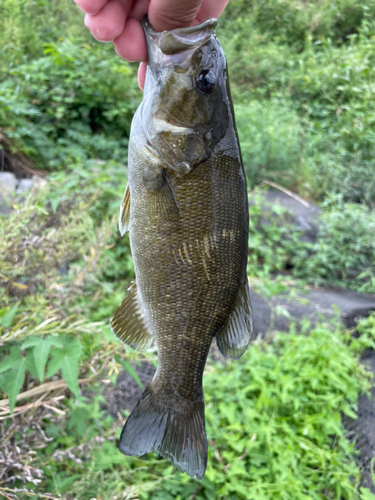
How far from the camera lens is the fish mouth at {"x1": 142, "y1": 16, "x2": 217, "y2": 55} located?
100 cm

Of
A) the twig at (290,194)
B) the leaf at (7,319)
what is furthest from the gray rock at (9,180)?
the twig at (290,194)

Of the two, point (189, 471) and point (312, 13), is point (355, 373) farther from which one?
point (312, 13)

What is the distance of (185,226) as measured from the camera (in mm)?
1095

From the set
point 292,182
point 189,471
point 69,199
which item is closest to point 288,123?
point 292,182

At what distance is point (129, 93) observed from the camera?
5.04m

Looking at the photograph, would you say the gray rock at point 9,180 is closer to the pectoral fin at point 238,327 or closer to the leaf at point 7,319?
the leaf at point 7,319

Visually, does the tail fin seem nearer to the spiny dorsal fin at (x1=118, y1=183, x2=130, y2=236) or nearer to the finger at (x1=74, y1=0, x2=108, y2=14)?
the spiny dorsal fin at (x1=118, y1=183, x2=130, y2=236)

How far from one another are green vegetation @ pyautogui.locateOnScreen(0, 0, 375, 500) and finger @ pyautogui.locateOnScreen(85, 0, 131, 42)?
88 cm

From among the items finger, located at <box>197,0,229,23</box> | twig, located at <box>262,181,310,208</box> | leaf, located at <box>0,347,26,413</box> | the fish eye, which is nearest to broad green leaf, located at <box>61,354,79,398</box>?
leaf, located at <box>0,347,26,413</box>

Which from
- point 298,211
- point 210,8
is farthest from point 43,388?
point 298,211

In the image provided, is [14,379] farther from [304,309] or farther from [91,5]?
[304,309]

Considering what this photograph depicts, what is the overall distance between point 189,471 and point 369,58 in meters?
9.06

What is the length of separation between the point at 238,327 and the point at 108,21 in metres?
1.18

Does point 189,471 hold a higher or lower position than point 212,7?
lower
